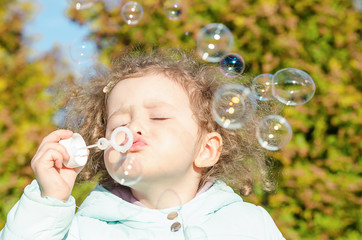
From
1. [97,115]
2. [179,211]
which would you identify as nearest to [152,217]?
[179,211]

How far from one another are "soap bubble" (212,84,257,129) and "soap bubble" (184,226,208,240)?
1.70ft

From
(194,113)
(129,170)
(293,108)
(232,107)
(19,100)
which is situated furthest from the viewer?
(19,100)

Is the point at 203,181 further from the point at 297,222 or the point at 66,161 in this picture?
the point at 297,222

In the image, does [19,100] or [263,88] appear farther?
[19,100]

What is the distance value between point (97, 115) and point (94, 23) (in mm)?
1359

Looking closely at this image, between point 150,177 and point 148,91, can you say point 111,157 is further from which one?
point 148,91

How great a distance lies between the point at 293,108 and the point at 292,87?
2.16 feet

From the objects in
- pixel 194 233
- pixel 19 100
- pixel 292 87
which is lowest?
pixel 19 100

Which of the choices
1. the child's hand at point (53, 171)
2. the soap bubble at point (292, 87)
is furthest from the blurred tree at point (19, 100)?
the soap bubble at point (292, 87)

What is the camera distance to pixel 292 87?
2.39 m

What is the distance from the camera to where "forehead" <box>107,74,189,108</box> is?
1.94m

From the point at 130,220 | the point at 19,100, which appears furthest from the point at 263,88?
the point at 19,100

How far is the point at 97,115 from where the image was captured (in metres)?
2.36

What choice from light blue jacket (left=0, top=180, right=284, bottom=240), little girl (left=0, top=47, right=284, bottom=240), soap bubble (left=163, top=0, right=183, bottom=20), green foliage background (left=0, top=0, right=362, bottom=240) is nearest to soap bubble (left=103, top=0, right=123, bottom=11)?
green foliage background (left=0, top=0, right=362, bottom=240)
